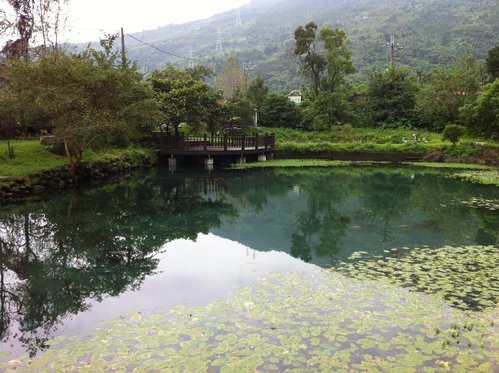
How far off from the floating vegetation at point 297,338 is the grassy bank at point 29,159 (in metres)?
13.2

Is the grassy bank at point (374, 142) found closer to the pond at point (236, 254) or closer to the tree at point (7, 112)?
the pond at point (236, 254)

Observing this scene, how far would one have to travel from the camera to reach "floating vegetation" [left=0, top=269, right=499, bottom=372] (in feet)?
15.8

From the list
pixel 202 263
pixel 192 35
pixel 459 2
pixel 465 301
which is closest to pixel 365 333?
pixel 465 301

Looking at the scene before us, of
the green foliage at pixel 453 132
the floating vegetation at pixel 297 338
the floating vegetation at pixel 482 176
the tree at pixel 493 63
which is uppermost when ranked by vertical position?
the tree at pixel 493 63

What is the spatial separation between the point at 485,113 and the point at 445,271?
21.6 m

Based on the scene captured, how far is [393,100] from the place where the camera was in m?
36.0

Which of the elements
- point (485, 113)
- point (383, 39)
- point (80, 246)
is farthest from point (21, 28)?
point (383, 39)

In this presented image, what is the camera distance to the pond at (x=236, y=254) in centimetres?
654

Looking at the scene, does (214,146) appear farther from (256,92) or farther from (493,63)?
(493,63)

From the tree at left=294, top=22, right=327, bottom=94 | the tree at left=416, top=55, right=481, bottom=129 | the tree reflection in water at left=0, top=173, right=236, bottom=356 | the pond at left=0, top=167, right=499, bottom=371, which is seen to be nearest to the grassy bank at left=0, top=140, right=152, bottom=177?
the pond at left=0, top=167, right=499, bottom=371

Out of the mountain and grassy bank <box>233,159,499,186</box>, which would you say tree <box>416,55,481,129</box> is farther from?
the mountain

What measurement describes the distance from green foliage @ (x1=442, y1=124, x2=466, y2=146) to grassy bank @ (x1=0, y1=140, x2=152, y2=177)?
20.8 meters

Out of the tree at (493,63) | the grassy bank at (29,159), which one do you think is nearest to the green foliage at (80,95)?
the grassy bank at (29,159)

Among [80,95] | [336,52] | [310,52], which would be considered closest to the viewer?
[80,95]
